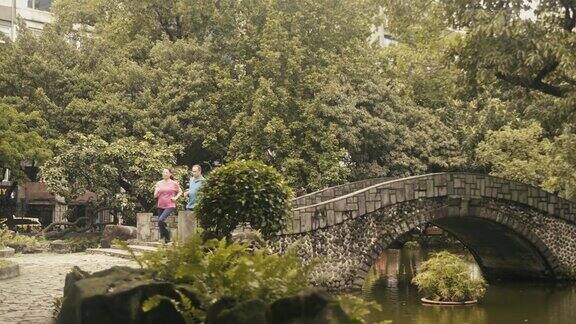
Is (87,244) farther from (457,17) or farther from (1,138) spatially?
(457,17)

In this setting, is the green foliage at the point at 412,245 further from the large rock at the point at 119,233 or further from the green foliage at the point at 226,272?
the green foliage at the point at 226,272

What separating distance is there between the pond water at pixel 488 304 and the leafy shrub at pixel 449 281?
13.8 inches

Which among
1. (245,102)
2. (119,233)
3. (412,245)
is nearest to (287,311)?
(119,233)

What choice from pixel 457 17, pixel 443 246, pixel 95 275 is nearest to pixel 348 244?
pixel 457 17

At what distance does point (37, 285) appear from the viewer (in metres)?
11.5

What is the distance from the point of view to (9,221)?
2691 cm

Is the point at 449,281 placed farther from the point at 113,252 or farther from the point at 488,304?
the point at 113,252

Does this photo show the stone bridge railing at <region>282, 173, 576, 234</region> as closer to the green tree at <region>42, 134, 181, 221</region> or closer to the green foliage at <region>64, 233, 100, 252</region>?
the green foliage at <region>64, 233, 100, 252</region>

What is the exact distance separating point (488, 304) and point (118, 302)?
12.6 metres

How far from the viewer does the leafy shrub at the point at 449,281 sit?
16516 millimetres

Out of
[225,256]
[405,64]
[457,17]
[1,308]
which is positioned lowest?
[1,308]

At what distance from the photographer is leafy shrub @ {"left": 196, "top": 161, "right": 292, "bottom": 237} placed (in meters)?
12.0

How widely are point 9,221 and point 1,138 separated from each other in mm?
6103

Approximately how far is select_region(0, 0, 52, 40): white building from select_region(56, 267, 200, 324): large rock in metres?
36.2
